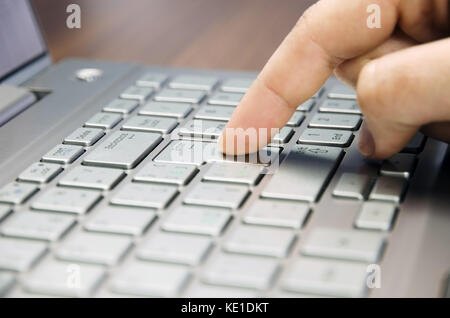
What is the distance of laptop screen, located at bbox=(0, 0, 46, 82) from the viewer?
642 millimetres

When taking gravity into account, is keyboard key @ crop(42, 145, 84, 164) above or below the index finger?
below

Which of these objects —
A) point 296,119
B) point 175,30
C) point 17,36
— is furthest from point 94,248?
point 175,30

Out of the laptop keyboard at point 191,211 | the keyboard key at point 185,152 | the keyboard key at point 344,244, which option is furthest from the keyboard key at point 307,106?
the keyboard key at point 344,244

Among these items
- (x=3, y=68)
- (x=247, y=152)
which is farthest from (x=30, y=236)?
(x=3, y=68)

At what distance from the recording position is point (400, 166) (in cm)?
45

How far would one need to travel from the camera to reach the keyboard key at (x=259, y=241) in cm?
36

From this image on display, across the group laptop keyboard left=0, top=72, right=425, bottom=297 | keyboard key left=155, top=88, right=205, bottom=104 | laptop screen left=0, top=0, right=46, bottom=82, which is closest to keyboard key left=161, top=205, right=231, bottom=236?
laptop keyboard left=0, top=72, right=425, bottom=297

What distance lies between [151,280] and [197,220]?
0.21 ft

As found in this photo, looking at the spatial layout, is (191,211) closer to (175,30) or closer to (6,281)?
(6,281)

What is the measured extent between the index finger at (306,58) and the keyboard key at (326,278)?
0.52 feet

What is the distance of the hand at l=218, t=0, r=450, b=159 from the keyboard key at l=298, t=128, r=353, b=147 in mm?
23

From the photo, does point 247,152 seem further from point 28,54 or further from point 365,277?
point 28,54

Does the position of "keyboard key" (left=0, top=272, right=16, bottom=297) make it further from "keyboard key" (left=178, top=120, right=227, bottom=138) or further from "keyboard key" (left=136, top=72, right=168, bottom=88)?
"keyboard key" (left=136, top=72, right=168, bottom=88)

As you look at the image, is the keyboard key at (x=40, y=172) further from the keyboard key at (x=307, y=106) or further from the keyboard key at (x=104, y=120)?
the keyboard key at (x=307, y=106)
